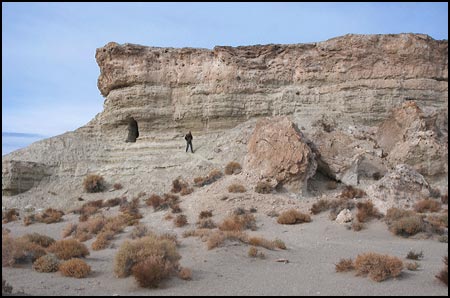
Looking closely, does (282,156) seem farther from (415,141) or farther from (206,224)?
(415,141)

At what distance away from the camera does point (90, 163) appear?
27656mm

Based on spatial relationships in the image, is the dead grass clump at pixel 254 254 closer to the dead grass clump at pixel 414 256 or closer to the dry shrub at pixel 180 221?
the dead grass clump at pixel 414 256

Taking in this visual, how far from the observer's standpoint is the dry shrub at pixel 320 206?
1836cm

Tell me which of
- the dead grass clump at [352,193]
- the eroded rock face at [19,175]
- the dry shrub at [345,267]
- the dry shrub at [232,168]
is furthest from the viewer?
the eroded rock face at [19,175]

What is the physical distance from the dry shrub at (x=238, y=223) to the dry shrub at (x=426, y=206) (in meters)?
6.19

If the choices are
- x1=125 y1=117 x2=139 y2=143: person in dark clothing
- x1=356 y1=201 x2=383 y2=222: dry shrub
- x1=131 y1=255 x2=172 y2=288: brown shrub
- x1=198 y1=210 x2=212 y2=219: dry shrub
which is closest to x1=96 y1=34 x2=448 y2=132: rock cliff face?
x1=125 y1=117 x2=139 y2=143: person in dark clothing

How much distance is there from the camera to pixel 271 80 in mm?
29688

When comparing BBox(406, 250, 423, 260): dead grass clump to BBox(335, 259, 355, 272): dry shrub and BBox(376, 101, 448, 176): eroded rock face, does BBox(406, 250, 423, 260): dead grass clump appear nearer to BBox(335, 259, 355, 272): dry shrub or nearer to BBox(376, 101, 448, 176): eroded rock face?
BBox(335, 259, 355, 272): dry shrub

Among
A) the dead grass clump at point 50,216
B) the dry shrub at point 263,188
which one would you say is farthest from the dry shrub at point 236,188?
the dead grass clump at point 50,216

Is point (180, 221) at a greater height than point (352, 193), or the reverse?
point (352, 193)

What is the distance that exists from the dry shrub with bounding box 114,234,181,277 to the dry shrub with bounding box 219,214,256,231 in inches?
240

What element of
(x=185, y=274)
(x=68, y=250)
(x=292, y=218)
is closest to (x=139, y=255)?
(x=185, y=274)

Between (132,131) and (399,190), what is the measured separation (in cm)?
1801

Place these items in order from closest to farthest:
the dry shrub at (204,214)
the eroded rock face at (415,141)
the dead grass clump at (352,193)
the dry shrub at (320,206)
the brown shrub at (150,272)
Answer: the brown shrub at (150,272) < the dry shrub at (320,206) < the dry shrub at (204,214) < the dead grass clump at (352,193) < the eroded rock face at (415,141)
